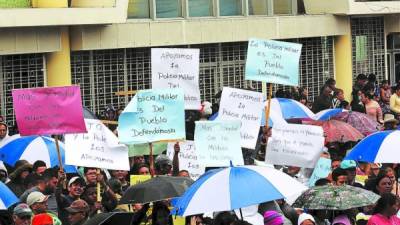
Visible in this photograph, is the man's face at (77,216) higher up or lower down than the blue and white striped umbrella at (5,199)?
lower down

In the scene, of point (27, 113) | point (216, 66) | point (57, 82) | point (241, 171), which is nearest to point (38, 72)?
point (57, 82)

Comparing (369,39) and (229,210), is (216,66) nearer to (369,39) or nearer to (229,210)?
(369,39)

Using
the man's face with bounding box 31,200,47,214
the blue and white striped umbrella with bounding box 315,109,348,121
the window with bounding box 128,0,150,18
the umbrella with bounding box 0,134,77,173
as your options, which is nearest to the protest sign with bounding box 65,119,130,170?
the man's face with bounding box 31,200,47,214

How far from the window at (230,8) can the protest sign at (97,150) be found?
38.7ft

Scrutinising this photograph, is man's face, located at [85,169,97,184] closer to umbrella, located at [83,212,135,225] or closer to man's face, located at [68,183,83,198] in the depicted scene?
man's face, located at [68,183,83,198]

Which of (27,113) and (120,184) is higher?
(27,113)

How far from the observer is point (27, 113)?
11.8m

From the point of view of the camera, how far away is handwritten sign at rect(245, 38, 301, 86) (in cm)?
1473

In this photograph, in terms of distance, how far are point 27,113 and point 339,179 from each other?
315 cm

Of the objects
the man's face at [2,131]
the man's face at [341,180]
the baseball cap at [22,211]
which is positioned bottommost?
the man's face at [341,180]

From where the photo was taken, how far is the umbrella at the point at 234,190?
31.3 ft

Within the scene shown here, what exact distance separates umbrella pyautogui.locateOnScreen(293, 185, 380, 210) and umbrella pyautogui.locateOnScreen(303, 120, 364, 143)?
16.8 feet

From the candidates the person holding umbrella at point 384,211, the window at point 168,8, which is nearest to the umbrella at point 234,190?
the person holding umbrella at point 384,211

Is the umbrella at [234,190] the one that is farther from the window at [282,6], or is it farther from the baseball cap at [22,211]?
the window at [282,6]
